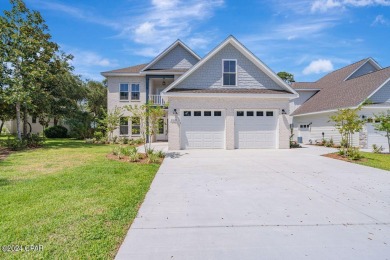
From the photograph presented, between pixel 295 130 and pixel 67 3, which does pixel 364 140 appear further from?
pixel 67 3

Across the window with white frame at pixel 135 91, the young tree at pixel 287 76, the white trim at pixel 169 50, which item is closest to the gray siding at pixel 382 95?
the white trim at pixel 169 50

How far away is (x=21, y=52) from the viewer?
15.6 meters

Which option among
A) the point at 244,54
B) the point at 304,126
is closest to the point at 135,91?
the point at 244,54

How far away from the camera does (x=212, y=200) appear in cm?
492

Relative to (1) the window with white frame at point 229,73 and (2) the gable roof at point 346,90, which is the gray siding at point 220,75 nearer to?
(1) the window with white frame at point 229,73

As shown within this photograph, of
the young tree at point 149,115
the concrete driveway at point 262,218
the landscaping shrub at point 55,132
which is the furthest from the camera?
the landscaping shrub at point 55,132

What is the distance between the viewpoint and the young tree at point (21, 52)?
1524 cm

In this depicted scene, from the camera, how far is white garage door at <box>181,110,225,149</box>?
14.0m

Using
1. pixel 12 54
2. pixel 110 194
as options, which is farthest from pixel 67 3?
pixel 110 194

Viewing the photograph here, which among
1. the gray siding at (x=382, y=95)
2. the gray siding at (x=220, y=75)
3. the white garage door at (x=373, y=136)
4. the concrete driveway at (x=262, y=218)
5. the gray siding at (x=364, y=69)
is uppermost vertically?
the gray siding at (x=364, y=69)

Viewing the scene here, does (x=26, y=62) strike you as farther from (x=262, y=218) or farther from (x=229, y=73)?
(x=262, y=218)

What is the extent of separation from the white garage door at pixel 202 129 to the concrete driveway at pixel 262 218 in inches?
268

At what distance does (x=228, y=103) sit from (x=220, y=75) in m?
2.02

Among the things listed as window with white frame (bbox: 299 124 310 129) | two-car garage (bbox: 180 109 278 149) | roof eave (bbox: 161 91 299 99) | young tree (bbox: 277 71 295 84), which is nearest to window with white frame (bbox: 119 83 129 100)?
roof eave (bbox: 161 91 299 99)
